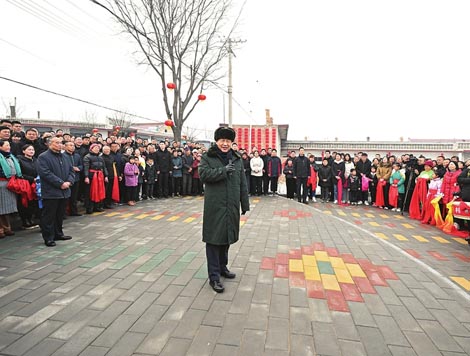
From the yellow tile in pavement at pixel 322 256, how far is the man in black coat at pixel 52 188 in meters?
4.27

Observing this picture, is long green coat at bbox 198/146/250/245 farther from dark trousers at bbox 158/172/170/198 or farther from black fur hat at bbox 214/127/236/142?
dark trousers at bbox 158/172/170/198

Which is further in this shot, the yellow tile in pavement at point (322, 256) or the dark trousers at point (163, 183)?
the dark trousers at point (163, 183)

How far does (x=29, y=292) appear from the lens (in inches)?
127

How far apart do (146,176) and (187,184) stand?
1881 millimetres

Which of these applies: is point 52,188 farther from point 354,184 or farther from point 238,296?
point 354,184

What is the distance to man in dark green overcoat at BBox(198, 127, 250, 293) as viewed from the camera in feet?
11.1

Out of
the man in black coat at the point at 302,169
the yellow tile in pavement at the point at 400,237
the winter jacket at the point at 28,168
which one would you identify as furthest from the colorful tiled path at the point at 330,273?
the man in black coat at the point at 302,169

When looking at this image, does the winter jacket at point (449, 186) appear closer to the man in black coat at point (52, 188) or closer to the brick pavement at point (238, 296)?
the brick pavement at point (238, 296)

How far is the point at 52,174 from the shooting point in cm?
480

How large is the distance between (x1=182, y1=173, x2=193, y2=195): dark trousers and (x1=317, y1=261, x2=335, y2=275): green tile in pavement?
24.0 ft

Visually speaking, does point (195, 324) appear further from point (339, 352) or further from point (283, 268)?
point (283, 268)

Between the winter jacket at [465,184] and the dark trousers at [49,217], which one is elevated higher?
the winter jacket at [465,184]

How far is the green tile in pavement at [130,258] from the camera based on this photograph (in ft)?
13.4

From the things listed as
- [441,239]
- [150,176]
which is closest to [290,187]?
[150,176]
